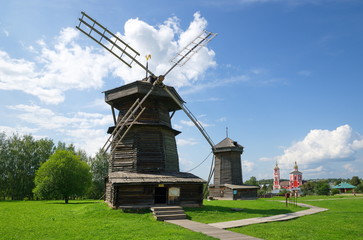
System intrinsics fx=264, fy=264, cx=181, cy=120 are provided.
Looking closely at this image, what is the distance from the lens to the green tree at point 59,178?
3281 centimetres

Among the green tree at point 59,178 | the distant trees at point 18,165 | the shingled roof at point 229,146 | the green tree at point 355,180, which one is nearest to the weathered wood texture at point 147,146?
the green tree at point 59,178

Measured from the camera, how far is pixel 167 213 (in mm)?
15531

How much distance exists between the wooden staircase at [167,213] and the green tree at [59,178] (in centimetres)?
2101

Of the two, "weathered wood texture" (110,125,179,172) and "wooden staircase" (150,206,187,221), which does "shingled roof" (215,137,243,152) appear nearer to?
"weathered wood texture" (110,125,179,172)

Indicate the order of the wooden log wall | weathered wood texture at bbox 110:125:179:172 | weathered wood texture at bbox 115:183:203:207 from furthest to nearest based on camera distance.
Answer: the wooden log wall → weathered wood texture at bbox 110:125:179:172 → weathered wood texture at bbox 115:183:203:207

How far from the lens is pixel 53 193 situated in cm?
3291

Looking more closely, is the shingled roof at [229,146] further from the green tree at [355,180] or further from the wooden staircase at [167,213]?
the green tree at [355,180]

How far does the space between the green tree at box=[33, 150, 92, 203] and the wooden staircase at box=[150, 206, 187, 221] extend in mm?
21011

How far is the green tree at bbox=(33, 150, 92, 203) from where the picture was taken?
3281 centimetres

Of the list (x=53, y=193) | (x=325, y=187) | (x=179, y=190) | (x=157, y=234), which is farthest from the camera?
(x=325, y=187)

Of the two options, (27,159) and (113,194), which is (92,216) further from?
(27,159)

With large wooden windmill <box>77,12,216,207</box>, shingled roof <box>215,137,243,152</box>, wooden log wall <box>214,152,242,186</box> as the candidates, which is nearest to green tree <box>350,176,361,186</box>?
wooden log wall <box>214,152,242,186</box>

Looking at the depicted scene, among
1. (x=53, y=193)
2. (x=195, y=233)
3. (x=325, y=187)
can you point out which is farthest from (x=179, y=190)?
(x=325, y=187)

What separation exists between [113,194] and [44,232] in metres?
6.68
